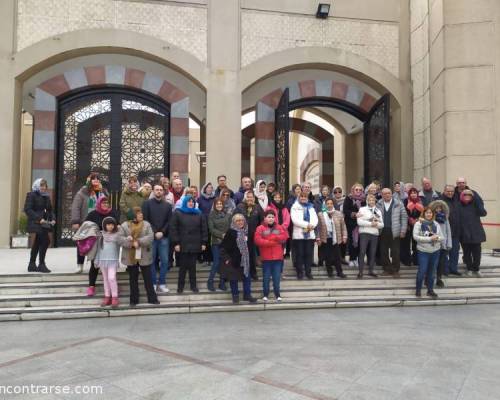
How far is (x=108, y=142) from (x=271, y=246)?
23.1 feet

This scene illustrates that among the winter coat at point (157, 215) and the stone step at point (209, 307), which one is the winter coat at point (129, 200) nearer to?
the winter coat at point (157, 215)

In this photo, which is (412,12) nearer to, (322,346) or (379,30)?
(379,30)

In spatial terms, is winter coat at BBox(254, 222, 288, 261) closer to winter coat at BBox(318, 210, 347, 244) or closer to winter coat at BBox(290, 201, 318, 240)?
winter coat at BBox(290, 201, 318, 240)

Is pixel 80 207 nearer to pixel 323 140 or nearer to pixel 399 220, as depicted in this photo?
pixel 399 220

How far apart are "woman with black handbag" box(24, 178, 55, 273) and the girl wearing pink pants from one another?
1638 millimetres

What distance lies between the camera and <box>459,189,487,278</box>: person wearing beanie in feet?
25.7

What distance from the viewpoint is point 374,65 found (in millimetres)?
12125

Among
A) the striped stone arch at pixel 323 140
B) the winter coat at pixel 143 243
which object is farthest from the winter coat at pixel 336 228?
the striped stone arch at pixel 323 140

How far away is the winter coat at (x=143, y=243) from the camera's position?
6207 millimetres

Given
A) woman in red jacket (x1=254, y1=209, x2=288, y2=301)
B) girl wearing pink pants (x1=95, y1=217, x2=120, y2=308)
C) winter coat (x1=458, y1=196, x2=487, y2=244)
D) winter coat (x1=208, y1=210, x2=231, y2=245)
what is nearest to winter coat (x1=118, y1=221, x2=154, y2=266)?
girl wearing pink pants (x1=95, y1=217, x2=120, y2=308)

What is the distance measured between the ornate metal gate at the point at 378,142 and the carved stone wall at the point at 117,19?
A: 5.02 m

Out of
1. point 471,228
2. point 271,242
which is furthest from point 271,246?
point 471,228

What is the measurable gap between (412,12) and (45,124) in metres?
10.8

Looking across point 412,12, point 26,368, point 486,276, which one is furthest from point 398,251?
point 412,12
